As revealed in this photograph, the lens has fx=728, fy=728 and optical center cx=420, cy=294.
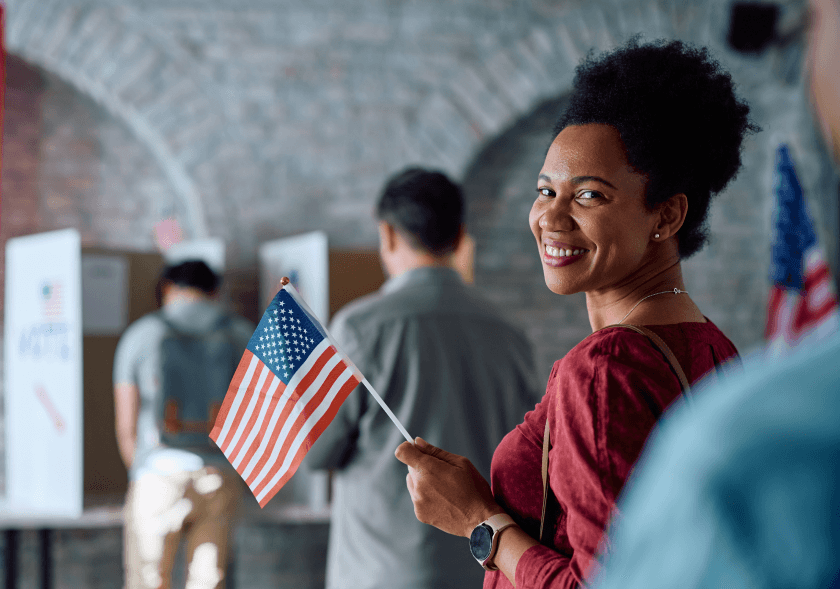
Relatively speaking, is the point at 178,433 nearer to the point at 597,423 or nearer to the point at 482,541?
the point at 482,541

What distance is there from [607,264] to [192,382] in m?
2.45

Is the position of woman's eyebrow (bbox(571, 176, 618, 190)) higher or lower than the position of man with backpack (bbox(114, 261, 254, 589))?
higher

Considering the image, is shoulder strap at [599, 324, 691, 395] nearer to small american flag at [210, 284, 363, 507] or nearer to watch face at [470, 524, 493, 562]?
watch face at [470, 524, 493, 562]

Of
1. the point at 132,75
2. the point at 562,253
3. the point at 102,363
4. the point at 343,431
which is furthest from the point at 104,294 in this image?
the point at 562,253

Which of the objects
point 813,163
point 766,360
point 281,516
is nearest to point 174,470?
point 281,516

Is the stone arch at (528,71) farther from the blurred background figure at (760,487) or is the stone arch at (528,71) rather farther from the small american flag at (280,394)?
the blurred background figure at (760,487)

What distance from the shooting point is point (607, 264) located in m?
0.86

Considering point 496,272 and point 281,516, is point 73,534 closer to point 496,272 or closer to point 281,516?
point 281,516

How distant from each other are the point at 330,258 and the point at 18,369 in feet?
4.92

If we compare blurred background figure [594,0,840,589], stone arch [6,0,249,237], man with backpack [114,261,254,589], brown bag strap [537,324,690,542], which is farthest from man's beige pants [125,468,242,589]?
blurred background figure [594,0,840,589]

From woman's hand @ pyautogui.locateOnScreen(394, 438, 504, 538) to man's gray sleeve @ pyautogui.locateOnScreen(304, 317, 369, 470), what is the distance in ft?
2.84

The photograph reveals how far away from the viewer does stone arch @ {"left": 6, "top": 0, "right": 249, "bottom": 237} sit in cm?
367

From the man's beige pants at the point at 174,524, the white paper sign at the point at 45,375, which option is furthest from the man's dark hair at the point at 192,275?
the man's beige pants at the point at 174,524

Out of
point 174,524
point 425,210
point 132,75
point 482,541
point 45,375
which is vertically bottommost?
point 174,524
